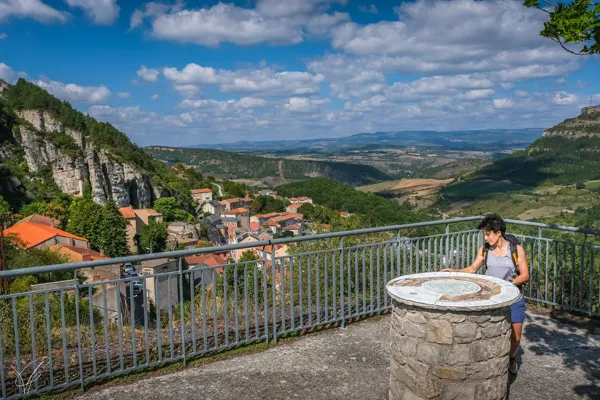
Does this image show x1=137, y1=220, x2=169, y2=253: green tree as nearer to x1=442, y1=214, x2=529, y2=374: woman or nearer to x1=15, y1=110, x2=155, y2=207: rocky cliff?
x1=15, y1=110, x2=155, y2=207: rocky cliff

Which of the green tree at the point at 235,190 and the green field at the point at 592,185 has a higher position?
the green field at the point at 592,185

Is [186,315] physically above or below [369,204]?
above

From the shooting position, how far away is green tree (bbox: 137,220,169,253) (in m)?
71.8

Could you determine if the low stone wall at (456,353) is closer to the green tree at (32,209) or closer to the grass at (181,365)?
the grass at (181,365)

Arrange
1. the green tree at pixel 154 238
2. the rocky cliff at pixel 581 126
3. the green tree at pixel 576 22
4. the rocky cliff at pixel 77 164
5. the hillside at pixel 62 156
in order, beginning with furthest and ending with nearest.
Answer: the rocky cliff at pixel 581 126 < the rocky cliff at pixel 77 164 < the hillside at pixel 62 156 < the green tree at pixel 154 238 < the green tree at pixel 576 22

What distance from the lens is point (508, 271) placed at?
14.8 ft

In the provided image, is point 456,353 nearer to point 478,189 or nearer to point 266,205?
point 266,205

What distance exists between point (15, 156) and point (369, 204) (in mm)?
64800

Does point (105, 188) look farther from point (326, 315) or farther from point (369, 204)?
point (326, 315)

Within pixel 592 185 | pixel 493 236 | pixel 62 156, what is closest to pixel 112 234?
pixel 62 156

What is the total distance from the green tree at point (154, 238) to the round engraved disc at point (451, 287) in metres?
69.6

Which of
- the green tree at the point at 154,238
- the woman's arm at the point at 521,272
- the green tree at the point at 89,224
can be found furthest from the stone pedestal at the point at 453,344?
the green tree at the point at 154,238

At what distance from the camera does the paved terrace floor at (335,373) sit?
432cm

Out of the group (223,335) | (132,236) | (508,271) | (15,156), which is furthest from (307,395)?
(15,156)
